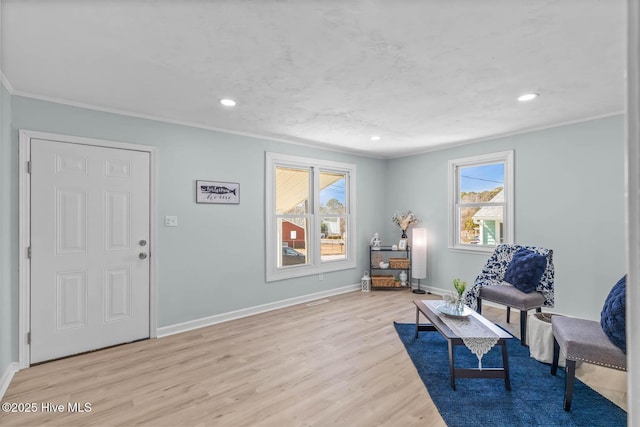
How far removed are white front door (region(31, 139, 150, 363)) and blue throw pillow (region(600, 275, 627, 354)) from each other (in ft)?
13.2

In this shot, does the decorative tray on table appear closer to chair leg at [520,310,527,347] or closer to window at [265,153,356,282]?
chair leg at [520,310,527,347]

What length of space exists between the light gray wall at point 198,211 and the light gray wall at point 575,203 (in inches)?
125

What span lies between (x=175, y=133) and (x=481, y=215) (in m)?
4.37

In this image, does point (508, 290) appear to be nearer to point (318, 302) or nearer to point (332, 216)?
point (318, 302)

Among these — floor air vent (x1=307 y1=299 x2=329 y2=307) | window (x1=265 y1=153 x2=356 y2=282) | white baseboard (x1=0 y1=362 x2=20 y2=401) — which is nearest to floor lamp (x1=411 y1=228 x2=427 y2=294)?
window (x1=265 y1=153 x2=356 y2=282)

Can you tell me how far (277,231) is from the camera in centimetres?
472

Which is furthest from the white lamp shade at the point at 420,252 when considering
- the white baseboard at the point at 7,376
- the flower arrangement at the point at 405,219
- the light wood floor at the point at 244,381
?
the white baseboard at the point at 7,376

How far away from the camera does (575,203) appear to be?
12.5ft

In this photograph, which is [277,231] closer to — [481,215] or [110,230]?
[110,230]

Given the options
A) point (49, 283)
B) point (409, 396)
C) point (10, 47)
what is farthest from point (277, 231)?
point (10, 47)

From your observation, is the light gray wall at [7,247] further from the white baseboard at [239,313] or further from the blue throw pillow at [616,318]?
the blue throw pillow at [616,318]

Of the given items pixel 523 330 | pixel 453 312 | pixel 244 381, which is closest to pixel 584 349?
pixel 453 312

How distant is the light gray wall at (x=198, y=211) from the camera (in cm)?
318

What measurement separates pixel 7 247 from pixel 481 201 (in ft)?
18.2
